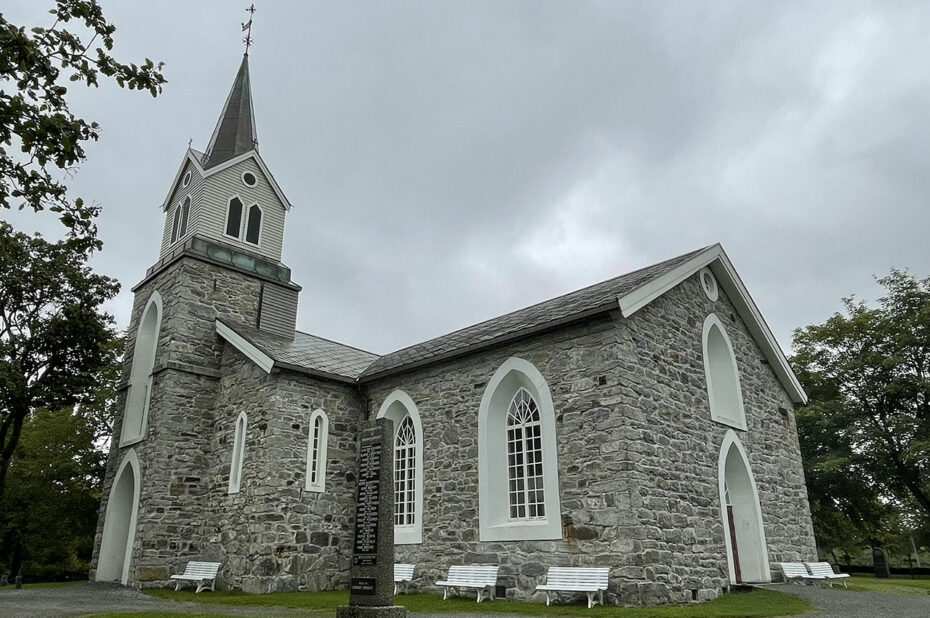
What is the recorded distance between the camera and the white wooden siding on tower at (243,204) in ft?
68.3

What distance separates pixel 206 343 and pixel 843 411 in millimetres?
24745

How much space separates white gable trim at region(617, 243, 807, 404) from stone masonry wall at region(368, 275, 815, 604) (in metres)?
0.42

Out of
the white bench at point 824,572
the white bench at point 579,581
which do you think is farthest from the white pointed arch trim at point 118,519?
the white bench at point 824,572

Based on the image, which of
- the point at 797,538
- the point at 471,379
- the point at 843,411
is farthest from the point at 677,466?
the point at 843,411

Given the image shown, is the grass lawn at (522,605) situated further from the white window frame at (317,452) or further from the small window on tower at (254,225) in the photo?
the small window on tower at (254,225)

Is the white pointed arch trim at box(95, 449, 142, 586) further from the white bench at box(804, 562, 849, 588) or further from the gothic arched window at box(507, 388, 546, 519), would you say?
the white bench at box(804, 562, 849, 588)

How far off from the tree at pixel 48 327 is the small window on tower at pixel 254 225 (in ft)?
16.8

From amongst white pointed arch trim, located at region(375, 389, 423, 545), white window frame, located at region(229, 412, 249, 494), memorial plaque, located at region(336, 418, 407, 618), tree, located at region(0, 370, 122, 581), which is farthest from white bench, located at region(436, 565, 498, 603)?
tree, located at region(0, 370, 122, 581)

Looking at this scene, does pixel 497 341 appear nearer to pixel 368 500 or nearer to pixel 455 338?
pixel 455 338

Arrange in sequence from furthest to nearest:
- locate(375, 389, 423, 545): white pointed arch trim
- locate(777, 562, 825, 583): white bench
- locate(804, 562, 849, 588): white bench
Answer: locate(375, 389, 423, 545): white pointed arch trim, locate(804, 562, 849, 588): white bench, locate(777, 562, 825, 583): white bench

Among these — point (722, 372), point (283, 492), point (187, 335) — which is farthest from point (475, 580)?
point (187, 335)

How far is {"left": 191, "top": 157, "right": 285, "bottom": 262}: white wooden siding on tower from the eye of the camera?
68.3ft

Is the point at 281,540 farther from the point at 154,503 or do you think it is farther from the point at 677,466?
the point at 677,466

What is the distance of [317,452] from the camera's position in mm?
16688
